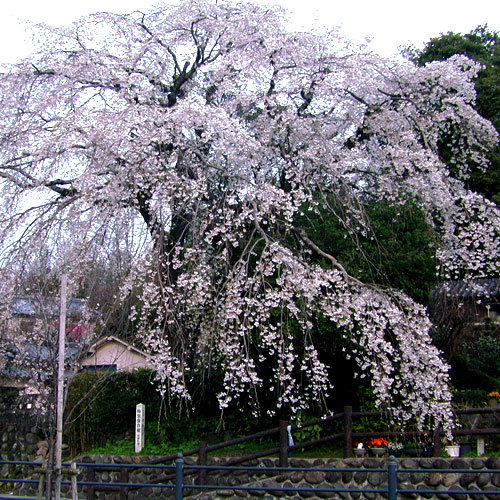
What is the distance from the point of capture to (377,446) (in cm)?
993

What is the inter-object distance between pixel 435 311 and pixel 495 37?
1155cm

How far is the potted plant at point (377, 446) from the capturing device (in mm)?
9562

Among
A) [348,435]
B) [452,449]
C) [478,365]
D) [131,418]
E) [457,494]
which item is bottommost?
[457,494]

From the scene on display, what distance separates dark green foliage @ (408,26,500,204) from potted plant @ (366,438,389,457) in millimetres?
6923

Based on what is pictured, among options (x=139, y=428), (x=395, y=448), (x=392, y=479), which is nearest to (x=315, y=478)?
(x=395, y=448)

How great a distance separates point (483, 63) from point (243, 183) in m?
12.1

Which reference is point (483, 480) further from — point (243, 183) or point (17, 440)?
point (17, 440)

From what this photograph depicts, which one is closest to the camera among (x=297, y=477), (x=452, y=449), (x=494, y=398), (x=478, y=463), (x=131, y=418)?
(x=478, y=463)

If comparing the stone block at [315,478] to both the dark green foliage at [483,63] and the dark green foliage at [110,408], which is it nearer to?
the dark green foliage at [110,408]

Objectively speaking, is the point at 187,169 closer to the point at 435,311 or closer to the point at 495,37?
the point at 435,311

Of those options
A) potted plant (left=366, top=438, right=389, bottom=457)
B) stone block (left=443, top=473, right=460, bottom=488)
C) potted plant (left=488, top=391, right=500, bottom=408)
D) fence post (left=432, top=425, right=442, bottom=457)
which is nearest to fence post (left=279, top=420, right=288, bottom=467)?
potted plant (left=366, top=438, right=389, bottom=457)

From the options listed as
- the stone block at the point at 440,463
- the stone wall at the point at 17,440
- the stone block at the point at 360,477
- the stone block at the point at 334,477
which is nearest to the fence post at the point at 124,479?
the stone block at the point at 334,477

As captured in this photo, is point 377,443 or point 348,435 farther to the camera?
point 377,443

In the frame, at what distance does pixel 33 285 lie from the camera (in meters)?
9.42
